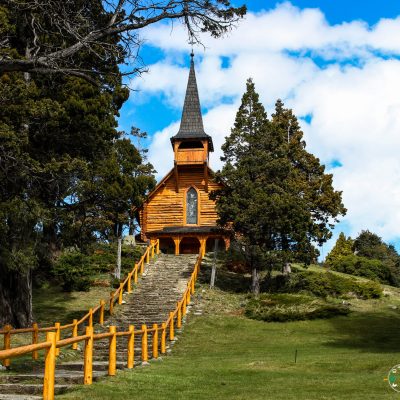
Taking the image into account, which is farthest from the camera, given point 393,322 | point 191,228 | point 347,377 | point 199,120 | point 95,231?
point 199,120

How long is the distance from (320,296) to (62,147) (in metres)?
15.8

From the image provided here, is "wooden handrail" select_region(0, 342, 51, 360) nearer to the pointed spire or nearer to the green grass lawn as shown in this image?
the green grass lawn

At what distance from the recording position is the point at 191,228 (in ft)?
126

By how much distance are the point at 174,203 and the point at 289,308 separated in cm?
1765

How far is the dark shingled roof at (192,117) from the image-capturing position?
39562 mm

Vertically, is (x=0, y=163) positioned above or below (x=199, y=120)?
below

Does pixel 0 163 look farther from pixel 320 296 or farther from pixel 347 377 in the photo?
pixel 320 296

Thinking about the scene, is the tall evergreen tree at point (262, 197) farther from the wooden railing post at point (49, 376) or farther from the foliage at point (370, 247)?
the foliage at point (370, 247)

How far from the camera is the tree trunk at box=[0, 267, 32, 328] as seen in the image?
1850cm

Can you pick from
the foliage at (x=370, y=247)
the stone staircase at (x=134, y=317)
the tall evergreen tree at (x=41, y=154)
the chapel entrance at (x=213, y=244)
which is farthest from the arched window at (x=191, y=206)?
the foliage at (x=370, y=247)

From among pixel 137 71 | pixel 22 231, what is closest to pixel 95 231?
pixel 22 231

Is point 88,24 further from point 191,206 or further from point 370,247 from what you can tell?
point 370,247

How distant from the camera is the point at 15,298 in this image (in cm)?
1898

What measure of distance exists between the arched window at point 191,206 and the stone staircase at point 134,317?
5646mm
